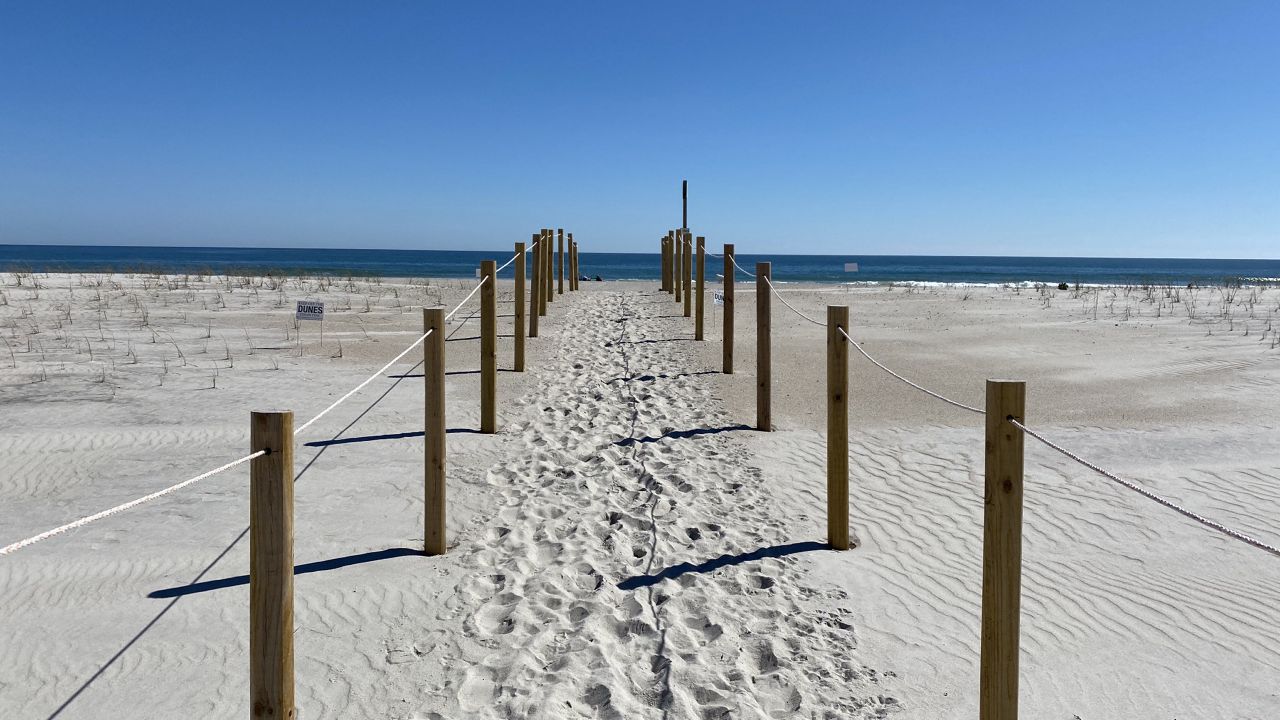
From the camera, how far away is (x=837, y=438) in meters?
5.18

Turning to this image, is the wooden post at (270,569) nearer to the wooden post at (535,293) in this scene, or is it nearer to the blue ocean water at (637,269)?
the wooden post at (535,293)

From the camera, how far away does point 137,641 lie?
12.5ft

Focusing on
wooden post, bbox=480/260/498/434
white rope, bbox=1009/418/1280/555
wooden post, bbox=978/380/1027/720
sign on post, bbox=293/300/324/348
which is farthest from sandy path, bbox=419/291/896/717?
sign on post, bbox=293/300/324/348

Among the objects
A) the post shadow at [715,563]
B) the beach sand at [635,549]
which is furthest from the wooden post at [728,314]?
the post shadow at [715,563]

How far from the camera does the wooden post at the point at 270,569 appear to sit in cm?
268

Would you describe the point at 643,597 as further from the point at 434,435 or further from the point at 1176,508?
the point at 1176,508

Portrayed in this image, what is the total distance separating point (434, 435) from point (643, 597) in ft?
5.07

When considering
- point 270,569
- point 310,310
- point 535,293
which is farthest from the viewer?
point 535,293

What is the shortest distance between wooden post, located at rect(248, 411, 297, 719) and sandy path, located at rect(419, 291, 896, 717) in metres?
0.78

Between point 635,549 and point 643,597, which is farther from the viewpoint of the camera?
point 635,549

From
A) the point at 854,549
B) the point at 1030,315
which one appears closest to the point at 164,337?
the point at 854,549

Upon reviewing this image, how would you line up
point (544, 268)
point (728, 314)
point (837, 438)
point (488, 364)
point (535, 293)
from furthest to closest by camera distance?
point (544, 268)
point (535, 293)
point (728, 314)
point (488, 364)
point (837, 438)

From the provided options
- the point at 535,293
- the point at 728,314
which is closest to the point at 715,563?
the point at 728,314

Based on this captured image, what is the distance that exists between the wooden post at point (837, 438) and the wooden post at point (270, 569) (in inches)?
125
